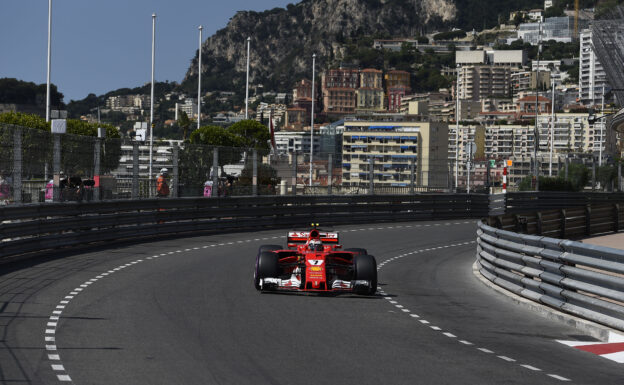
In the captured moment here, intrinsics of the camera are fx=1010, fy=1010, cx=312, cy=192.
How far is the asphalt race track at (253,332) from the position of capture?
8383mm

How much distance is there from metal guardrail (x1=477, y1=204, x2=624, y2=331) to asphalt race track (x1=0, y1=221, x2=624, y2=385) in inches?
14.2

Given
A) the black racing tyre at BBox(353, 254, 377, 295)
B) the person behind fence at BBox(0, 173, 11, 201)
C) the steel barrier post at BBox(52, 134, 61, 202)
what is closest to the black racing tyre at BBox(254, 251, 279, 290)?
the black racing tyre at BBox(353, 254, 377, 295)

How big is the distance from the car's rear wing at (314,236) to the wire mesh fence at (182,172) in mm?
5464

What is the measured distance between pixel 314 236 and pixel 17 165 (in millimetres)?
6350

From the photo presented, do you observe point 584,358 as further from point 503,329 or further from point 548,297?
point 548,297

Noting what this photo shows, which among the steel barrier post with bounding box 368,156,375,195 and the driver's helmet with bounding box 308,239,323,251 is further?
the steel barrier post with bounding box 368,156,375,195

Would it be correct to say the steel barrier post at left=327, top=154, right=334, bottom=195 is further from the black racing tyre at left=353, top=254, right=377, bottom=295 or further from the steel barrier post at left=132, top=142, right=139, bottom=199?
the black racing tyre at left=353, top=254, right=377, bottom=295

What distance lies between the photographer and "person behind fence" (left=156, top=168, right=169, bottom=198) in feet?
86.1

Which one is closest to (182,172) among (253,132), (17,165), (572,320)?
(17,165)

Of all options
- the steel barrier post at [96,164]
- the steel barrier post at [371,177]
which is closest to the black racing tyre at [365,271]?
the steel barrier post at [96,164]

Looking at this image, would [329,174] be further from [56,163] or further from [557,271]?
[557,271]

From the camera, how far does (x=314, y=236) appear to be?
14523 mm

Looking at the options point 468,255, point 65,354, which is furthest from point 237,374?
point 468,255

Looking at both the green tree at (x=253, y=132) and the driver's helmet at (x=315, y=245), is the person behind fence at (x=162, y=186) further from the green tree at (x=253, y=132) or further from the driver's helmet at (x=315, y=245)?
the green tree at (x=253, y=132)
